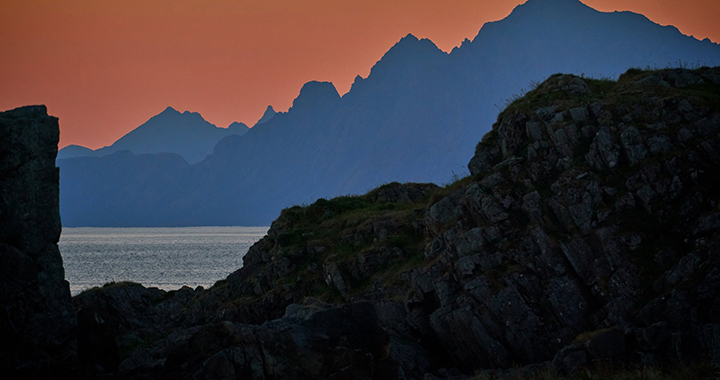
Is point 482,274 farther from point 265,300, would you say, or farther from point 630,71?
point 630,71

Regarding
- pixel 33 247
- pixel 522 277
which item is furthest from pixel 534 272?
pixel 33 247

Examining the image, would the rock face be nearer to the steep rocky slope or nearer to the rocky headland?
the rocky headland

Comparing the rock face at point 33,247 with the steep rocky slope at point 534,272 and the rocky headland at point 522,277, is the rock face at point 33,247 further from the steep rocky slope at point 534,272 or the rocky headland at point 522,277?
the steep rocky slope at point 534,272

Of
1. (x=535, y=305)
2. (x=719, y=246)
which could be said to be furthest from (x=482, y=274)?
(x=719, y=246)

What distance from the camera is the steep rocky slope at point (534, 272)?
19344 millimetres

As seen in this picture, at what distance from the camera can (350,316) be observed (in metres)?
20.2

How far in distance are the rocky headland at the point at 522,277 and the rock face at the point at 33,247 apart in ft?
0.42

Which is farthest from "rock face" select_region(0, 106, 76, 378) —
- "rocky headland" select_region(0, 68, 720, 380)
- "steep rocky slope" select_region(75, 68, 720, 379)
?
"steep rocky slope" select_region(75, 68, 720, 379)

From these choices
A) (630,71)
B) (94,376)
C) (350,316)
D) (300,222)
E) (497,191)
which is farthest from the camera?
(300,222)

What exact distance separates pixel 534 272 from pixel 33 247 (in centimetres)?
1977

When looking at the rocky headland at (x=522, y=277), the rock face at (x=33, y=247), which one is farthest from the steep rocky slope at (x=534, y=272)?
the rock face at (x=33, y=247)

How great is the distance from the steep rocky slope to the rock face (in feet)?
6.34

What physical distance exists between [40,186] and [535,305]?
19.5 meters

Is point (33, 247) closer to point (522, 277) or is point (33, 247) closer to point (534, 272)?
point (522, 277)
